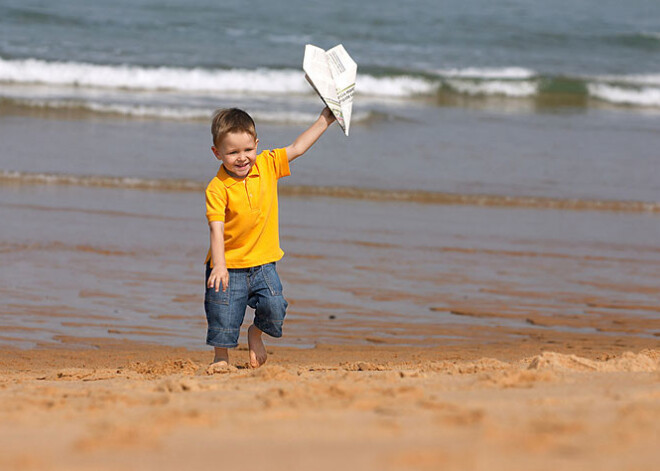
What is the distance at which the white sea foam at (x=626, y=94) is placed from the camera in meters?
19.5

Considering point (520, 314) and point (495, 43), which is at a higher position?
point (495, 43)

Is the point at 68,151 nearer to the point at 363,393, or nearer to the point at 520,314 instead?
the point at 520,314

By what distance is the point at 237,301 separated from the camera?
4270 millimetres

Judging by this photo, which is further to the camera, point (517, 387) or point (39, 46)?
point (39, 46)

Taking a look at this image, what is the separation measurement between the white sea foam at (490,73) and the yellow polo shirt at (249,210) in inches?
637

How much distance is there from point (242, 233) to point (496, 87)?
53.5 ft

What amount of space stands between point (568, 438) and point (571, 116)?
15135mm

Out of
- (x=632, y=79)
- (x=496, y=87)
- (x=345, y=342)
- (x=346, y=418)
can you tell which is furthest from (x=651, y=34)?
(x=346, y=418)

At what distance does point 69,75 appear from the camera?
689 inches

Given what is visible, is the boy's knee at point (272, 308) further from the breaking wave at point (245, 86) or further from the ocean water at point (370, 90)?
the breaking wave at point (245, 86)

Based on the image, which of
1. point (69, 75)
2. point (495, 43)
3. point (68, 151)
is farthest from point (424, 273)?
point (495, 43)

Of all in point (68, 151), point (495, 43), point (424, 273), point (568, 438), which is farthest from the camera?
point (495, 43)

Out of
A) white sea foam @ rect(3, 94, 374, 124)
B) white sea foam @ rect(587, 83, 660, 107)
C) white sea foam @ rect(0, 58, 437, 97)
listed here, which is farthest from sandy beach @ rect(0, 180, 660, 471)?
white sea foam @ rect(587, 83, 660, 107)

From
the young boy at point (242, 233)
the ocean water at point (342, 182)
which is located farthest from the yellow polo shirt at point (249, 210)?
the ocean water at point (342, 182)
